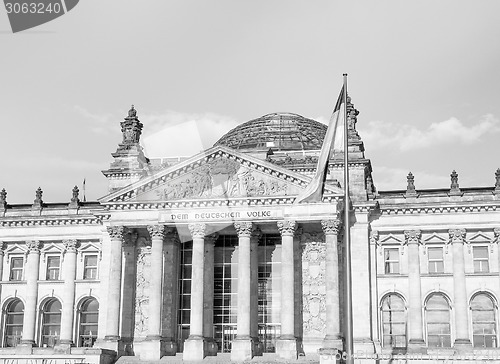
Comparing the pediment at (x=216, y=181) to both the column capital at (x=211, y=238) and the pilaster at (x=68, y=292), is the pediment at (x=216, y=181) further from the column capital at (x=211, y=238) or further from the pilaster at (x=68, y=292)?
the pilaster at (x=68, y=292)

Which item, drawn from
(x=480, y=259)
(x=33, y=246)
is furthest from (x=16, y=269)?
(x=480, y=259)

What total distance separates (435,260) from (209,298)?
56.0 feet

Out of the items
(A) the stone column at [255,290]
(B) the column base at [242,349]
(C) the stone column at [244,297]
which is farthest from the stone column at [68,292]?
(C) the stone column at [244,297]

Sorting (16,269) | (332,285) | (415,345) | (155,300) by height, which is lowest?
(415,345)

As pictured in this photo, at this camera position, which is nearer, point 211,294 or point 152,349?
point 152,349

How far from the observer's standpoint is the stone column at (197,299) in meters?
52.2

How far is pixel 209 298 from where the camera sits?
5556 centimetres

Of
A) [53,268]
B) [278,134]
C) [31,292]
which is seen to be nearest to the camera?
[31,292]

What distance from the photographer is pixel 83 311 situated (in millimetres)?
61562

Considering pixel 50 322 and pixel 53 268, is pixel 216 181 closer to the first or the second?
pixel 53 268

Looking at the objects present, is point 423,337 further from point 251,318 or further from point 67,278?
point 67,278

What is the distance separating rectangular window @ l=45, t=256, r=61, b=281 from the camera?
206 feet

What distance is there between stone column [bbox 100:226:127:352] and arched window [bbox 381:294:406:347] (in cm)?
1959

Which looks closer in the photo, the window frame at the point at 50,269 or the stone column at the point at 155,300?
the stone column at the point at 155,300
